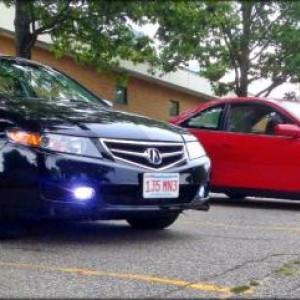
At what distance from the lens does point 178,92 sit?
89.9ft

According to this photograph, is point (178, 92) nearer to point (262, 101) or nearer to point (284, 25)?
point (284, 25)

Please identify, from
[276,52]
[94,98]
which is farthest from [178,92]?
[94,98]

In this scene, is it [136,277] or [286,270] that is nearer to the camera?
[136,277]

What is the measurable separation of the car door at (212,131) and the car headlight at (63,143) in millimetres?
3914

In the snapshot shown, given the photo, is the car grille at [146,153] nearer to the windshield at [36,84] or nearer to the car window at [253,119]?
the windshield at [36,84]

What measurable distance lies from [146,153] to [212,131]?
3.75 m

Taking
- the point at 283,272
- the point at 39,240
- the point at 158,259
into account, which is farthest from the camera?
the point at 39,240

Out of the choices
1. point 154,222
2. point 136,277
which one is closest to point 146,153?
point 154,222

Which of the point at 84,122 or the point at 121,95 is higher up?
the point at 84,122

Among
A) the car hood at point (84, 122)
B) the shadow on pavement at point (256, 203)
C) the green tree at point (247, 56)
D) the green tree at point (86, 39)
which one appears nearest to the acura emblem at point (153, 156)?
the car hood at point (84, 122)

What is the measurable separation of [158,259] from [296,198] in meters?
3.98

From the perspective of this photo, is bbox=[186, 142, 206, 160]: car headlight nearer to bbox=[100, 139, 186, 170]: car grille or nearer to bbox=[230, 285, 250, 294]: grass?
bbox=[100, 139, 186, 170]: car grille

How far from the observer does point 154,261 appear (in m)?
4.77

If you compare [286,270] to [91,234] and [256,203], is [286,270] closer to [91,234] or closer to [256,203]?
[91,234]
